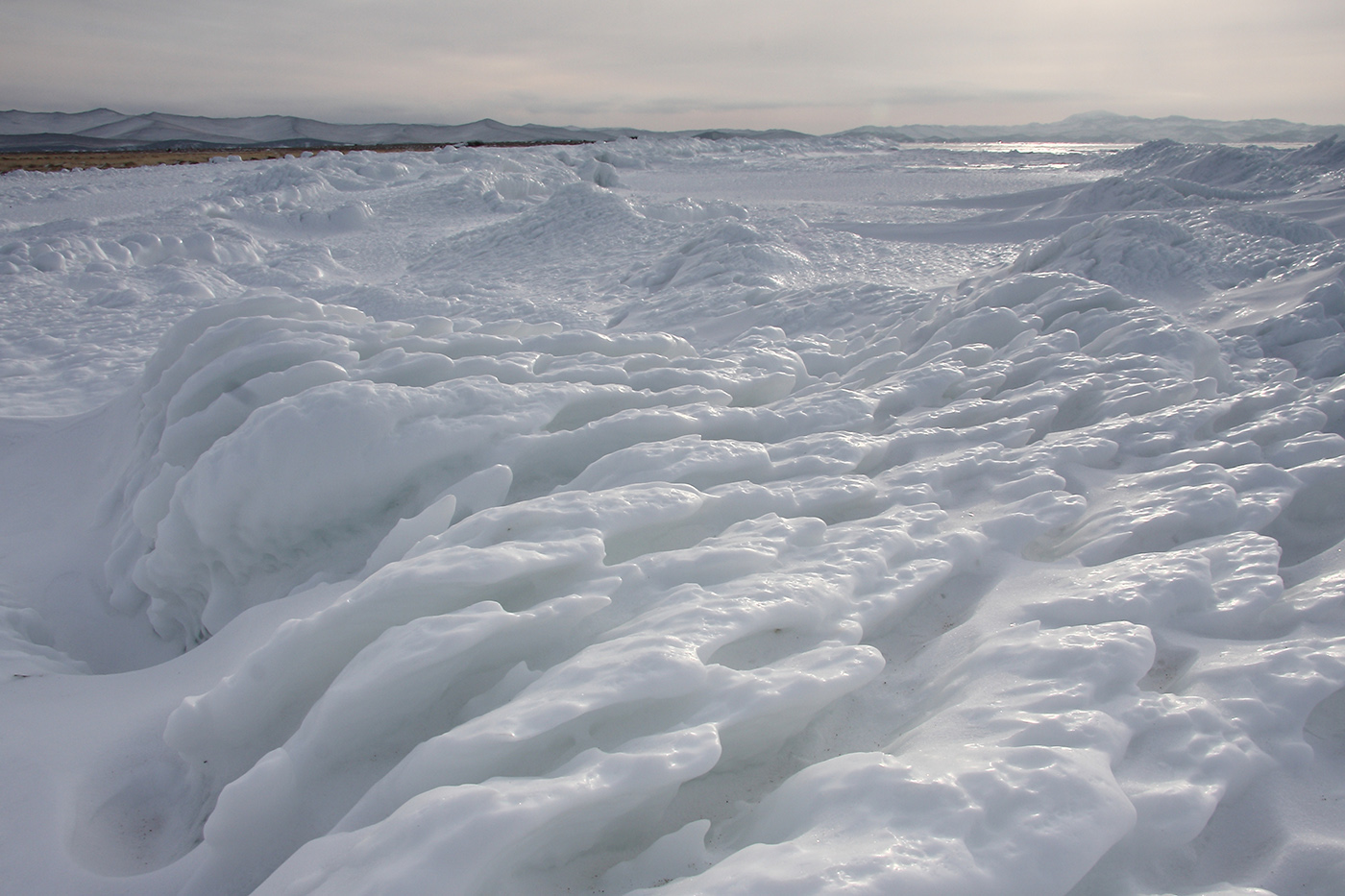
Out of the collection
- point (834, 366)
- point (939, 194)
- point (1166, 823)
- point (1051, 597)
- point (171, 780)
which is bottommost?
point (171, 780)

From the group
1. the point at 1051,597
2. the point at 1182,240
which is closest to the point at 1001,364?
the point at 1051,597

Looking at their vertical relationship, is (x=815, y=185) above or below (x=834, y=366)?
above

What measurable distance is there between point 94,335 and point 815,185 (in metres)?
15.1

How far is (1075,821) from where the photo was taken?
1.41m

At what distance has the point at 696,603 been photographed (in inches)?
80.6

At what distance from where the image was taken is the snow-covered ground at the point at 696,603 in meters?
1.50

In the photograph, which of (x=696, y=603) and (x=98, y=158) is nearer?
(x=696, y=603)

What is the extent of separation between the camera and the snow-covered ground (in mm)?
1502

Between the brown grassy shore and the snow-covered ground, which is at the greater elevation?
the brown grassy shore

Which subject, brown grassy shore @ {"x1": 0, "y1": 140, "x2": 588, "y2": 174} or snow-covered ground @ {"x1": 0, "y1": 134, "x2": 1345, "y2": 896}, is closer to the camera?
snow-covered ground @ {"x1": 0, "y1": 134, "x2": 1345, "y2": 896}

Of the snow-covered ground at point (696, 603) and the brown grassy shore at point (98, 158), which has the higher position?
the brown grassy shore at point (98, 158)

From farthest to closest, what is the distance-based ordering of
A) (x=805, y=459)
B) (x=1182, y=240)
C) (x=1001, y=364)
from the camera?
(x=1182, y=240), (x=1001, y=364), (x=805, y=459)

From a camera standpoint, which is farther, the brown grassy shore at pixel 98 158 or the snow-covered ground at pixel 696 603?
the brown grassy shore at pixel 98 158

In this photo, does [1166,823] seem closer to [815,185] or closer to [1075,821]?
[1075,821]
